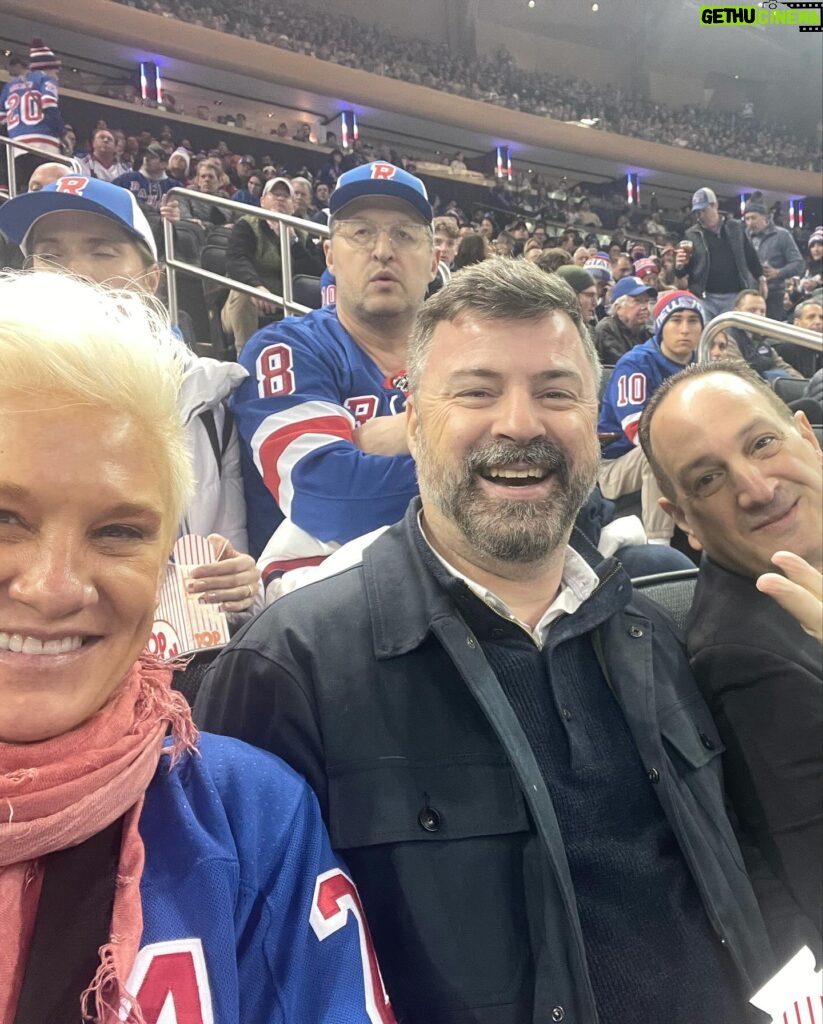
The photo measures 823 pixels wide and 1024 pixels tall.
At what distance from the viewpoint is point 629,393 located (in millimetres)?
2996

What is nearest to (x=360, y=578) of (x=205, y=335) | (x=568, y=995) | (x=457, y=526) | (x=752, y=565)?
(x=457, y=526)

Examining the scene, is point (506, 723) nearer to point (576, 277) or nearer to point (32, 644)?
point (32, 644)

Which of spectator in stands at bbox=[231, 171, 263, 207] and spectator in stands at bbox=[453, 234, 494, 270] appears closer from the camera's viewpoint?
spectator in stands at bbox=[453, 234, 494, 270]

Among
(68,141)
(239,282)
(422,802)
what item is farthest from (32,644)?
(68,141)

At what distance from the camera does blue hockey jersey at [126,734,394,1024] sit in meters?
0.61

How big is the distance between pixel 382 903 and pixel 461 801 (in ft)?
0.46

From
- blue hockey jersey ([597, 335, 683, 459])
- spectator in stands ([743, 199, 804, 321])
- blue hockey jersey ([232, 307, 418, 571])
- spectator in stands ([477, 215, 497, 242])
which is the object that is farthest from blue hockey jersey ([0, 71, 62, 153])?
spectator in stands ([743, 199, 804, 321])

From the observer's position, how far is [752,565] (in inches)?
48.7

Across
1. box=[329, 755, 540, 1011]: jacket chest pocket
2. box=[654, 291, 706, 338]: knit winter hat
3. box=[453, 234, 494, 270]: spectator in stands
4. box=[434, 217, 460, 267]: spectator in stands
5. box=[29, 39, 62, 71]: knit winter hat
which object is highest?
box=[29, 39, 62, 71]: knit winter hat

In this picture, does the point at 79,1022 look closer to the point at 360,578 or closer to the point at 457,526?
the point at 360,578

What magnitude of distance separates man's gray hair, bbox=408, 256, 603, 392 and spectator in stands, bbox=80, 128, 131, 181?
153 inches

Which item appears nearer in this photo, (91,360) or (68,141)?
(91,360)

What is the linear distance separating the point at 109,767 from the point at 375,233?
5.54 ft

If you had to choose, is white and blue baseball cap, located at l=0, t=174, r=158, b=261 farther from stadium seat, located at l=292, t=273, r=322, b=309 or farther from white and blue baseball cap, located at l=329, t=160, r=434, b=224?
stadium seat, located at l=292, t=273, r=322, b=309
